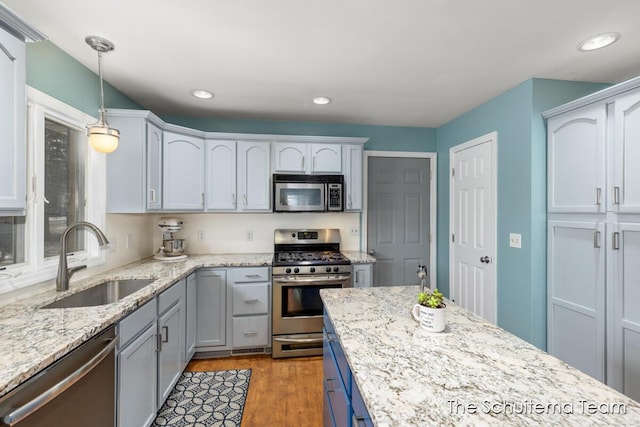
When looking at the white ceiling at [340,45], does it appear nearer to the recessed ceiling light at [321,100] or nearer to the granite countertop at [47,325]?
the recessed ceiling light at [321,100]

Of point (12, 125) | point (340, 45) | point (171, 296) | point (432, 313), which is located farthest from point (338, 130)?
point (12, 125)

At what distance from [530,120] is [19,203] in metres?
3.18

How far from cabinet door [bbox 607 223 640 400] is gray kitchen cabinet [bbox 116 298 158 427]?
287 centimetres

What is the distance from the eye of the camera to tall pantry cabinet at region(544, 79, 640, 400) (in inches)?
66.6

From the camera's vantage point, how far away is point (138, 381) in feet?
5.21

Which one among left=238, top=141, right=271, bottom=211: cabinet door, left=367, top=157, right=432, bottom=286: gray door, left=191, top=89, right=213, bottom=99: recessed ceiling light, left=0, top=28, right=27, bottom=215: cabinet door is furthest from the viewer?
left=367, top=157, right=432, bottom=286: gray door

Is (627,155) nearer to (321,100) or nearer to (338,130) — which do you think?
(321,100)

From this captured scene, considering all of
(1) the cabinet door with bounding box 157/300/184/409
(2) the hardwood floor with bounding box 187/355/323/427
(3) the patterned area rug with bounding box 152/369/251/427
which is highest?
(1) the cabinet door with bounding box 157/300/184/409

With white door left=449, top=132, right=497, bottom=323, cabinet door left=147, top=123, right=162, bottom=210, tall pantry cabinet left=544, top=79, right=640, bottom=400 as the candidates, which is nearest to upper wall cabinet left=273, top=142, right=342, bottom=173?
cabinet door left=147, top=123, right=162, bottom=210

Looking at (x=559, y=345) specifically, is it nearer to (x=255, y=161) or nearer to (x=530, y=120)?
(x=530, y=120)

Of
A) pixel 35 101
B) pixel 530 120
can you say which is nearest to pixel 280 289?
pixel 35 101

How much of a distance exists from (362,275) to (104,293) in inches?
84.0

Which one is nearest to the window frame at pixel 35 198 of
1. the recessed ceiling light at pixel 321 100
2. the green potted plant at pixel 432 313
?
the recessed ceiling light at pixel 321 100

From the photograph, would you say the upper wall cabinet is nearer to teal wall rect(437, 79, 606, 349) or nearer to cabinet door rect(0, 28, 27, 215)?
teal wall rect(437, 79, 606, 349)
